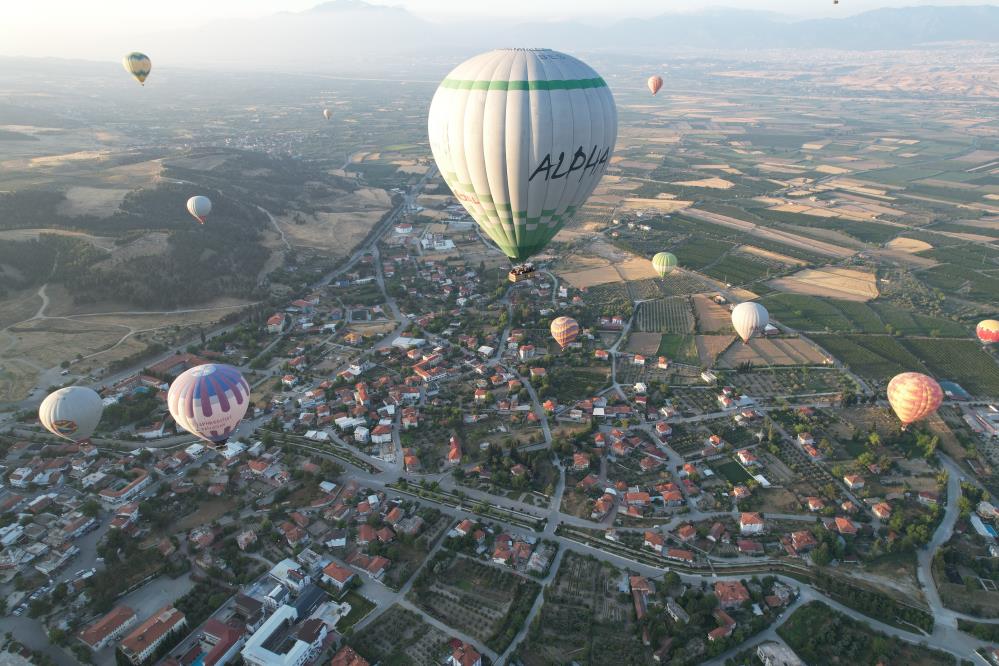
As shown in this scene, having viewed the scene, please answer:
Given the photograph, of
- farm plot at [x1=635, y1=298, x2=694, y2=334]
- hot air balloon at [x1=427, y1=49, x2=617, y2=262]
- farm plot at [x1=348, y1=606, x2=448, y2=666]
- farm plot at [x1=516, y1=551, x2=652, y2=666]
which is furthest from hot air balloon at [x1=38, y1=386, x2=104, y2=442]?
farm plot at [x1=635, y1=298, x2=694, y2=334]

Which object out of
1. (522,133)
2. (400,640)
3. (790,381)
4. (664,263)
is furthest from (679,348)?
(400,640)

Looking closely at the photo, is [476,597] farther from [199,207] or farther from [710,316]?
[199,207]

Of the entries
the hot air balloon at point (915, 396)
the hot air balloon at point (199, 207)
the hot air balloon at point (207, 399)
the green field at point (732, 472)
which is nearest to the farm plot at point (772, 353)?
the hot air balloon at point (915, 396)

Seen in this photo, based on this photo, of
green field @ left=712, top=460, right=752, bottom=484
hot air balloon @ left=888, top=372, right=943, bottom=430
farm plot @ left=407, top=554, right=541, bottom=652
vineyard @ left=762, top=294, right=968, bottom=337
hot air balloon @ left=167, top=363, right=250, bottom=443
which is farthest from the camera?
vineyard @ left=762, top=294, right=968, bottom=337

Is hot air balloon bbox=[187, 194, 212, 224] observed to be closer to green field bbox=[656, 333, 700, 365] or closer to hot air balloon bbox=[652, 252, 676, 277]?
hot air balloon bbox=[652, 252, 676, 277]

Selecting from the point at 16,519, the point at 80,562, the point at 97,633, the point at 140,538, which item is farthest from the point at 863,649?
the point at 16,519

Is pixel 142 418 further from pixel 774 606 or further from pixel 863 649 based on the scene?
pixel 863 649

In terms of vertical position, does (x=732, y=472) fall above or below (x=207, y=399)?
below
